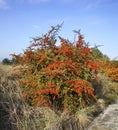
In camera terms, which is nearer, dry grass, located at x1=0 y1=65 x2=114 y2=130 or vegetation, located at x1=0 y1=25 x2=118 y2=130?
dry grass, located at x1=0 y1=65 x2=114 y2=130

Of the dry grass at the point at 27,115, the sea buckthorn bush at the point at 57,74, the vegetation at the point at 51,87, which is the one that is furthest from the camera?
the sea buckthorn bush at the point at 57,74

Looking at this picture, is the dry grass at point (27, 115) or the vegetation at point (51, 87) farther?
the vegetation at point (51, 87)

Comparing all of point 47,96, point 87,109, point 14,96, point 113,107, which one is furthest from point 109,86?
point 14,96

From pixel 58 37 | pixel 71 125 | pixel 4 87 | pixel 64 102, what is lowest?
pixel 71 125

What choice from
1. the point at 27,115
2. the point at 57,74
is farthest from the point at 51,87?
the point at 27,115

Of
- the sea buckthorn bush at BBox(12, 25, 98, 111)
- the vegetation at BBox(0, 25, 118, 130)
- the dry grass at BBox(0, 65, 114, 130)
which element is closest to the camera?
the dry grass at BBox(0, 65, 114, 130)

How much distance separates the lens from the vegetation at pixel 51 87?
7943mm

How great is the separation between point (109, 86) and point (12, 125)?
23.4 ft

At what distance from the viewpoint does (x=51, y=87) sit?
9.13 meters

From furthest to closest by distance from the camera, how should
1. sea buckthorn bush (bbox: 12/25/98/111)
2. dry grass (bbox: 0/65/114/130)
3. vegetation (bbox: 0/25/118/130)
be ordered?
sea buckthorn bush (bbox: 12/25/98/111) < vegetation (bbox: 0/25/118/130) < dry grass (bbox: 0/65/114/130)

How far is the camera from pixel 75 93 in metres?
9.52

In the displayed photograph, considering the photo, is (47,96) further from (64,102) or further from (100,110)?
(100,110)

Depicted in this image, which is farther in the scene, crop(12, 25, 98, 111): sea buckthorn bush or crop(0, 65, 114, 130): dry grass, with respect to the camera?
crop(12, 25, 98, 111): sea buckthorn bush

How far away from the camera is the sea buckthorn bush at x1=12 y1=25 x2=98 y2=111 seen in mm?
9178
